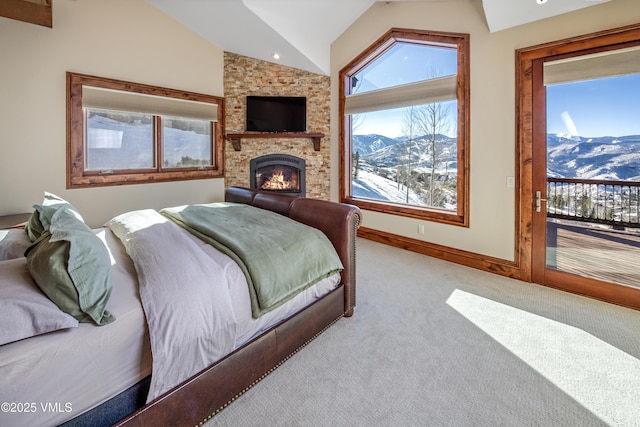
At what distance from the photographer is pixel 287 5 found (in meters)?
4.26

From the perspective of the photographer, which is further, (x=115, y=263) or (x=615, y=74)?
(x=615, y=74)

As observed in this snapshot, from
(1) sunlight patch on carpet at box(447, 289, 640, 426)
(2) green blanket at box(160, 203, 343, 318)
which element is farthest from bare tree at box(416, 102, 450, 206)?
(2) green blanket at box(160, 203, 343, 318)

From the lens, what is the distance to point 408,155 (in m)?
4.79

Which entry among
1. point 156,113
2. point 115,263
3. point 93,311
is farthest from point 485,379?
point 156,113

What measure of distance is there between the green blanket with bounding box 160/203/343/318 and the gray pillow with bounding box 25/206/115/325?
2.22 ft

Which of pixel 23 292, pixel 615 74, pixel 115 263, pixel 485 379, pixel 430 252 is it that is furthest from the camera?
pixel 430 252

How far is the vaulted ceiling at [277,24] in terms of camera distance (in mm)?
4141

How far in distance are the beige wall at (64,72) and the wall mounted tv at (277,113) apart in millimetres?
1149

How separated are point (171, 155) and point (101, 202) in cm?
124

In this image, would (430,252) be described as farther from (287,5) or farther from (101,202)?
(101,202)

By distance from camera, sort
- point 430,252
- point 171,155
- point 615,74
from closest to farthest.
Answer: point 615,74 → point 430,252 → point 171,155

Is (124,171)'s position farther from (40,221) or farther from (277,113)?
(40,221)

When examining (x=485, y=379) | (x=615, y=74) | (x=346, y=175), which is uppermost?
(x=615, y=74)

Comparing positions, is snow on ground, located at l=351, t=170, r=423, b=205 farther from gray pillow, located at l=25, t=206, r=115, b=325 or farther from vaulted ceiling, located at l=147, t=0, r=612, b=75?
gray pillow, located at l=25, t=206, r=115, b=325
